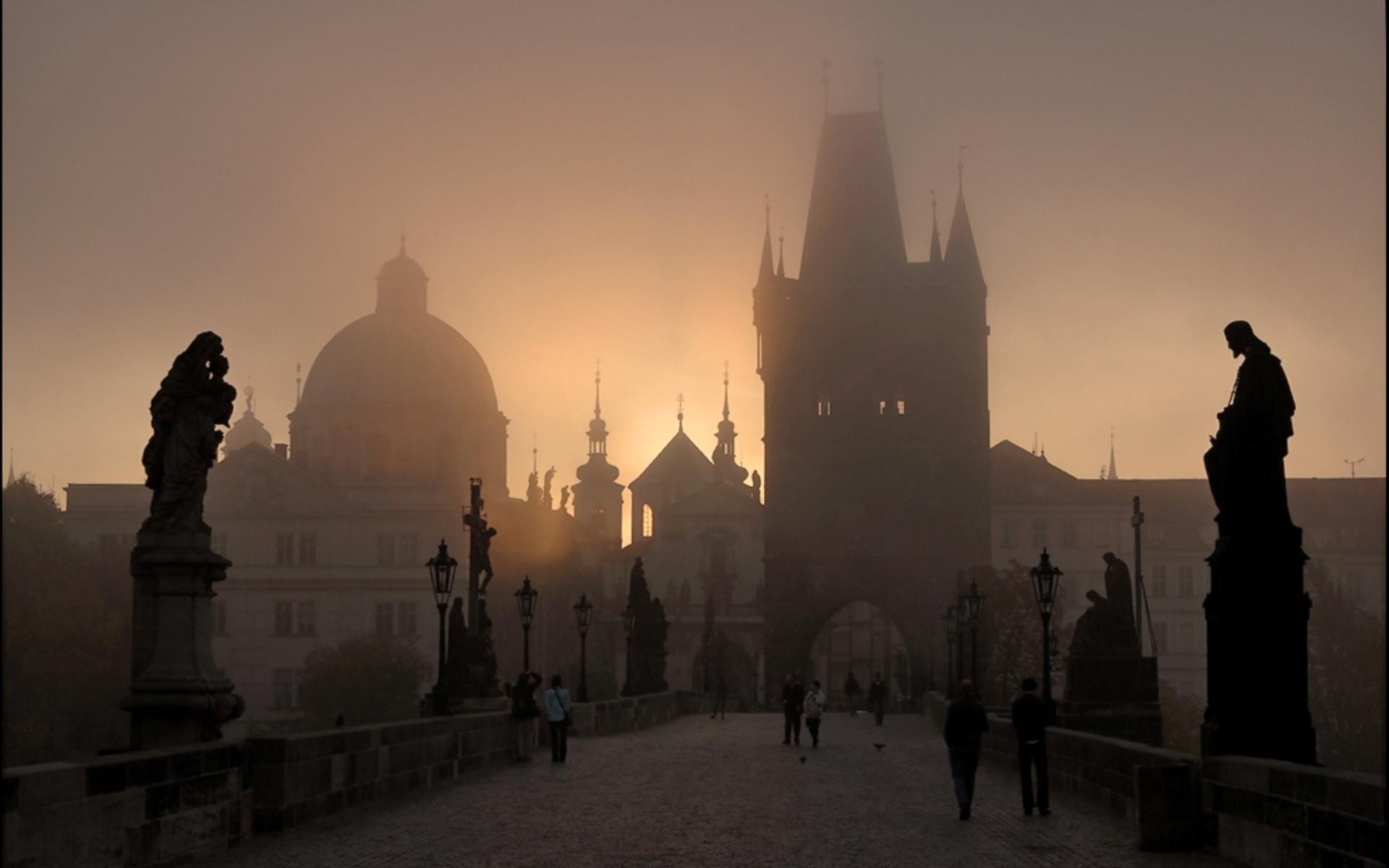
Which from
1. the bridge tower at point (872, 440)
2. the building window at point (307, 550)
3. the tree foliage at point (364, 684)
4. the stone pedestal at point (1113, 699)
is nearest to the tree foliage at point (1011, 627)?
the bridge tower at point (872, 440)

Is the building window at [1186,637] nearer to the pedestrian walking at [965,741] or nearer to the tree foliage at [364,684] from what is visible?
the tree foliage at [364,684]

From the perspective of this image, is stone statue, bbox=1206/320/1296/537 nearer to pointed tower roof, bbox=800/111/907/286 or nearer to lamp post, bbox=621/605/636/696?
lamp post, bbox=621/605/636/696

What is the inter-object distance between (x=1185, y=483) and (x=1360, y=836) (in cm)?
9985

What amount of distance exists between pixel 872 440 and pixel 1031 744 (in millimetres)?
57833

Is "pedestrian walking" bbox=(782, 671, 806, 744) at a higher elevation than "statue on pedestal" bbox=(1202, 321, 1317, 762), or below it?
below

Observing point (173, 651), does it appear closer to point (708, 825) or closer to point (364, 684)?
point (708, 825)

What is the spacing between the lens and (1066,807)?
1900 centimetres

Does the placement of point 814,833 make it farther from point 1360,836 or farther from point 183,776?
point 1360,836

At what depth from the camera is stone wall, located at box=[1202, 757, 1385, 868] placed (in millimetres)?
10188

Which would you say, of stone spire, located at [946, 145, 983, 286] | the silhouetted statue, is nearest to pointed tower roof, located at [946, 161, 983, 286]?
stone spire, located at [946, 145, 983, 286]

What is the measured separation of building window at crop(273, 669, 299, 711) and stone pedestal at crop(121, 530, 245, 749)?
2817 inches

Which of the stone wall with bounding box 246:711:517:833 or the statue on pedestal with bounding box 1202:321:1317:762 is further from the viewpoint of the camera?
the stone wall with bounding box 246:711:517:833

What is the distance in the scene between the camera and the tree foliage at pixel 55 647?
59125mm

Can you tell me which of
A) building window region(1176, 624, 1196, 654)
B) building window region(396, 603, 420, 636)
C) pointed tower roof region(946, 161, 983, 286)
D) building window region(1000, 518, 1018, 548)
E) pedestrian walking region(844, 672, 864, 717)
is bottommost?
building window region(1176, 624, 1196, 654)
